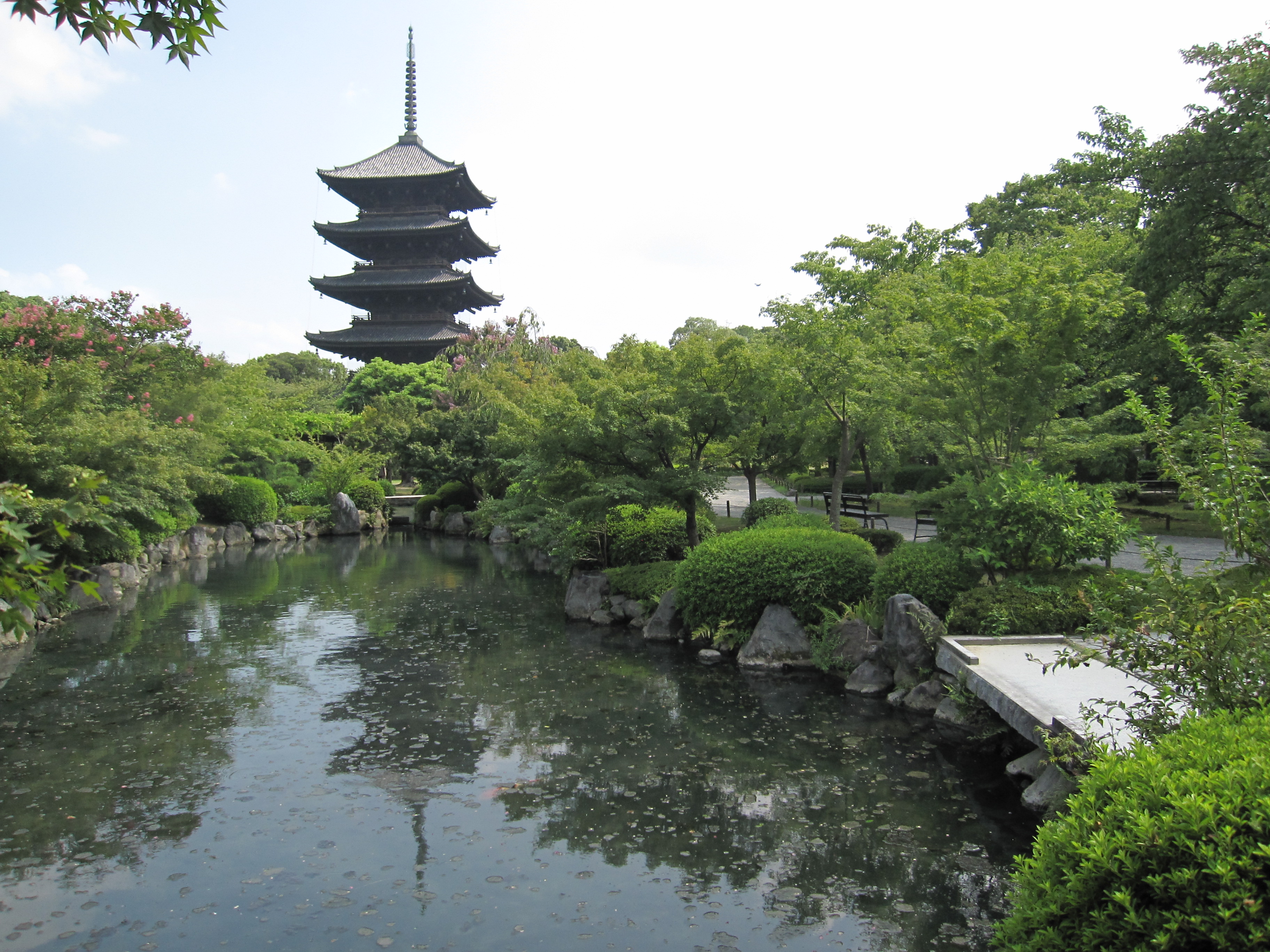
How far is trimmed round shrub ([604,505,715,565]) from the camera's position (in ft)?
44.9

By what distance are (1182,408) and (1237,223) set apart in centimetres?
307

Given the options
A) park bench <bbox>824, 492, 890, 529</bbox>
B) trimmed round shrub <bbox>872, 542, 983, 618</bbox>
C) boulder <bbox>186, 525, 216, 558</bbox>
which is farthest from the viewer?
boulder <bbox>186, 525, 216, 558</bbox>

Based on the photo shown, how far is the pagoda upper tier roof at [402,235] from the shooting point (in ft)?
135

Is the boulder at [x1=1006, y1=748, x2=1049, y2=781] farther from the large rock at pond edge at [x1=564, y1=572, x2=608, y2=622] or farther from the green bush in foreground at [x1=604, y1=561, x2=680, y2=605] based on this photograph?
the large rock at pond edge at [x1=564, y1=572, x2=608, y2=622]

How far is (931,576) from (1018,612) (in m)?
1.05

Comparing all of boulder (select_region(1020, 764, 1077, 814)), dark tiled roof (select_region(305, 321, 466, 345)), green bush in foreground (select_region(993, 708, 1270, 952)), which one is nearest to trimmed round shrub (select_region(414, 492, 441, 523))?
dark tiled roof (select_region(305, 321, 466, 345))

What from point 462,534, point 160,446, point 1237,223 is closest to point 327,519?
point 462,534

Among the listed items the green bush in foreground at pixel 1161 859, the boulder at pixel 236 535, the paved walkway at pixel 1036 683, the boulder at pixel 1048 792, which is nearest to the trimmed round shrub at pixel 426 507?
the boulder at pixel 236 535

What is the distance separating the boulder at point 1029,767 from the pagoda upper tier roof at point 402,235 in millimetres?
38895

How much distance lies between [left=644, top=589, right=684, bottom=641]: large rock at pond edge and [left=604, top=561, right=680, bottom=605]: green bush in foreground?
273 millimetres

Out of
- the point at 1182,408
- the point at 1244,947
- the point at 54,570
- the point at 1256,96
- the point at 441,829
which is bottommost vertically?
the point at 441,829

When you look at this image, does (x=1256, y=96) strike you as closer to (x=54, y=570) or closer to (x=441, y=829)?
(x=441, y=829)

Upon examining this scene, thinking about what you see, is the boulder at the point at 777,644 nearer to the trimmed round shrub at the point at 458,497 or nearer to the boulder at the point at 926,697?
the boulder at the point at 926,697

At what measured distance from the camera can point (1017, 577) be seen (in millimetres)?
8391
